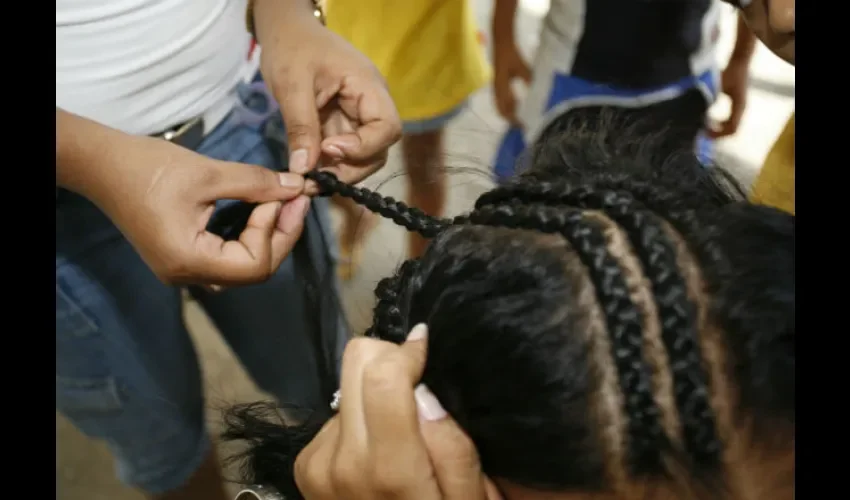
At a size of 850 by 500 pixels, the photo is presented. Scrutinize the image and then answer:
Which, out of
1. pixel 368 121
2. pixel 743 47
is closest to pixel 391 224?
pixel 368 121

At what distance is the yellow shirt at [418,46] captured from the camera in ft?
2.74

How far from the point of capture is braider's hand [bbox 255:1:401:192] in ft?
1.91

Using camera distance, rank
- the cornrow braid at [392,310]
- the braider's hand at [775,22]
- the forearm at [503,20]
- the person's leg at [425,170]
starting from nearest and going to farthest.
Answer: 1. the cornrow braid at [392,310]
2. the braider's hand at [775,22]
3. the person's leg at [425,170]
4. the forearm at [503,20]

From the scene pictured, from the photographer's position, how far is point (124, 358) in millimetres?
627

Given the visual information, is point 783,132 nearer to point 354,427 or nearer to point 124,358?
point 354,427

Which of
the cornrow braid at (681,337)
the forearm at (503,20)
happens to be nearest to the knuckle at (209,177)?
the cornrow braid at (681,337)

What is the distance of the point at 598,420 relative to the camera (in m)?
0.32

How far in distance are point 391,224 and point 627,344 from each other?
1.60 ft

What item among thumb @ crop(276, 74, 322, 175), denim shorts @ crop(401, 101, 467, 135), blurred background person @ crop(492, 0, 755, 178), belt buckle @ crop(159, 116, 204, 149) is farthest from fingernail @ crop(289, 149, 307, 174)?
denim shorts @ crop(401, 101, 467, 135)

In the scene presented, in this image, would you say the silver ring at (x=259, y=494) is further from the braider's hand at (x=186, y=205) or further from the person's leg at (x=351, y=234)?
the person's leg at (x=351, y=234)

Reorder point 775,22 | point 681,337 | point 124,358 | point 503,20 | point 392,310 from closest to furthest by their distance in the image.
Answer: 1. point 681,337
2. point 392,310
3. point 775,22
4. point 124,358
5. point 503,20

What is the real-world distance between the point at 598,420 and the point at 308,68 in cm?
42

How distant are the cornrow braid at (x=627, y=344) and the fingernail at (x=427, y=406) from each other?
0.10m
